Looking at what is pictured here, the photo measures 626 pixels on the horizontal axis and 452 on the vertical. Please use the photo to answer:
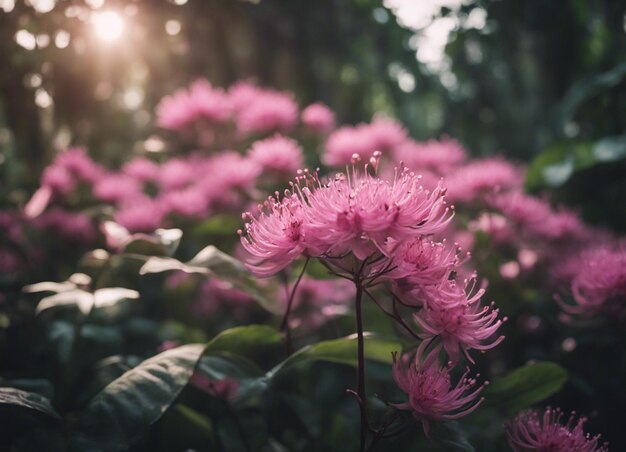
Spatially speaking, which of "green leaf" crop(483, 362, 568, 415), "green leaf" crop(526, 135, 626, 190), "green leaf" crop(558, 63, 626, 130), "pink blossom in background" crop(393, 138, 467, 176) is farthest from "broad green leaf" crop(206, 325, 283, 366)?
"green leaf" crop(558, 63, 626, 130)

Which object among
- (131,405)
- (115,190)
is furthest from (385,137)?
(131,405)

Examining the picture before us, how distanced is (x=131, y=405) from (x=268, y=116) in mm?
1029

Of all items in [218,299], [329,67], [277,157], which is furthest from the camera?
[329,67]

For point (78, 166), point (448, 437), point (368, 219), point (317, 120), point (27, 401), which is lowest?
point (27, 401)

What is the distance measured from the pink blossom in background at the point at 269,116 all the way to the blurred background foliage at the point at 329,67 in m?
0.38

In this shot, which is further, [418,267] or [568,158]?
[568,158]

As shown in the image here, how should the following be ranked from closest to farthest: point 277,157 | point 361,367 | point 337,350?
point 361,367, point 337,350, point 277,157

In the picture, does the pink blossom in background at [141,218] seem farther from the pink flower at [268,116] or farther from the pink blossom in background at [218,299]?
the pink flower at [268,116]

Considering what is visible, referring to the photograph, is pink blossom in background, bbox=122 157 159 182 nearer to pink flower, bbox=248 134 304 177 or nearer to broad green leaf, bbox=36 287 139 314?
pink flower, bbox=248 134 304 177

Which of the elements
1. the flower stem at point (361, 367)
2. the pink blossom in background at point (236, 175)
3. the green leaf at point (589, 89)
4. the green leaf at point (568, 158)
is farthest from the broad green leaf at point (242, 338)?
the green leaf at point (589, 89)

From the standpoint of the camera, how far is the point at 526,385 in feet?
3.07

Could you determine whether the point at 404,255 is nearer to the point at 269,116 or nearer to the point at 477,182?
the point at 477,182

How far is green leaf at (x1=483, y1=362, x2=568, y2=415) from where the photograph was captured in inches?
36.4

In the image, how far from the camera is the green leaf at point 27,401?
762 mm
